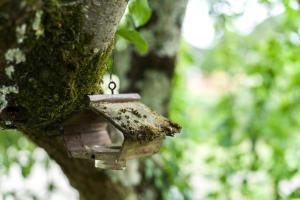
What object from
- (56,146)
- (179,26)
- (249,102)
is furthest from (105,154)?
(249,102)

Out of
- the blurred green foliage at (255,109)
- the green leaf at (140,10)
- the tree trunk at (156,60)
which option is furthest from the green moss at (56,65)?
the blurred green foliage at (255,109)

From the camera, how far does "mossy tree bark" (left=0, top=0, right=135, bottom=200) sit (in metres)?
0.80

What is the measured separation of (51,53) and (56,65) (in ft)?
0.09

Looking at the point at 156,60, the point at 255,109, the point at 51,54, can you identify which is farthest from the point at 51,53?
the point at 255,109

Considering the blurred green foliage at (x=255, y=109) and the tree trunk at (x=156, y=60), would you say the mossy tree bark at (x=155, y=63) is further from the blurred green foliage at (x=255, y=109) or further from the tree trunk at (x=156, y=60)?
the blurred green foliage at (x=255, y=109)

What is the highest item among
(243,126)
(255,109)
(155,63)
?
(155,63)

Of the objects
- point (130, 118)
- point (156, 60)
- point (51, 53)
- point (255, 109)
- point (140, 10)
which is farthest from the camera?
point (255, 109)

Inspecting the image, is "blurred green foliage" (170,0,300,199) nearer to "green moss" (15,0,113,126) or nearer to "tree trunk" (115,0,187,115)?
"tree trunk" (115,0,187,115)

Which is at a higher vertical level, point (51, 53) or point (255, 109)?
point (51, 53)

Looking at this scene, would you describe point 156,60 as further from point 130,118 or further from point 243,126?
point 130,118

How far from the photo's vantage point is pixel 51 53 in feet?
2.87

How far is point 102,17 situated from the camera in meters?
0.90

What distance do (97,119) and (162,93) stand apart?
892 mm

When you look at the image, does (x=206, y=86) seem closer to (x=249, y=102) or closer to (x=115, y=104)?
(x=249, y=102)
